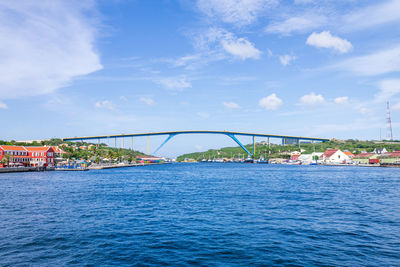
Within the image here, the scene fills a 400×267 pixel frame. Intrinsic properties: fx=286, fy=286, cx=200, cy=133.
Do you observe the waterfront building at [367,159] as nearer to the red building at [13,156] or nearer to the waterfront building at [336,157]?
the waterfront building at [336,157]

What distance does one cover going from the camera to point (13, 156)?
7575 cm

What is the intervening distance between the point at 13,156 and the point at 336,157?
125 m

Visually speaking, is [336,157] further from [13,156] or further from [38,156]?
[13,156]

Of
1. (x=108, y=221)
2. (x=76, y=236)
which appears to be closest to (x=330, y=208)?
(x=108, y=221)

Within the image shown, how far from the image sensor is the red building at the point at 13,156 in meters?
70.9

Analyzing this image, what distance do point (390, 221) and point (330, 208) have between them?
4.51 metres

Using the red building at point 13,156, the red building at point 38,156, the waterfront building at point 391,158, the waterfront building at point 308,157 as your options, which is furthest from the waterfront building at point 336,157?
the red building at point 13,156

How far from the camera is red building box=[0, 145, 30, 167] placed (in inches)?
2790

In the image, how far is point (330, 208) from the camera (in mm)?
21281

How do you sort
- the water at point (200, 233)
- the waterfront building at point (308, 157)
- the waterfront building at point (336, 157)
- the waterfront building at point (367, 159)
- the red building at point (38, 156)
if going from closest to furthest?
1. the water at point (200, 233)
2. the red building at point (38, 156)
3. the waterfront building at point (367, 159)
4. the waterfront building at point (336, 157)
5. the waterfront building at point (308, 157)

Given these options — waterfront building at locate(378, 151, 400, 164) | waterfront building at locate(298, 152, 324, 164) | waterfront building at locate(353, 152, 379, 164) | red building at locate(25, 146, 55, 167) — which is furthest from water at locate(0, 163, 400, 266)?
waterfront building at locate(298, 152, 324, 164)

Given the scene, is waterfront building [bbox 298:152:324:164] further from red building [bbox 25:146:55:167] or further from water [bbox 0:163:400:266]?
water [bbox 0:163:400:266]

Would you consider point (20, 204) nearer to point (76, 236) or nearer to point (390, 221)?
point (76, 236)

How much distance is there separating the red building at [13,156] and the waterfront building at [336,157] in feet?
395
